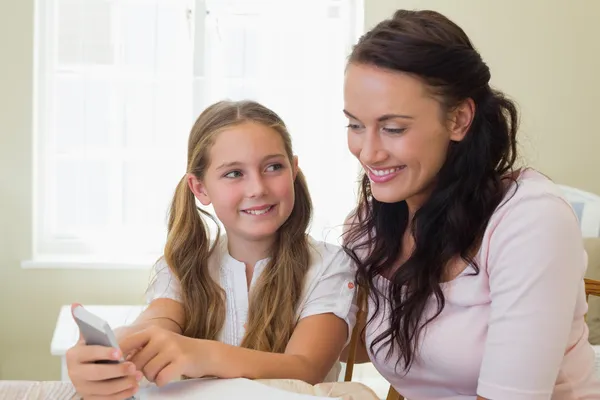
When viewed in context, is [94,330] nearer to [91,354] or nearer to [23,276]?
[91,354]

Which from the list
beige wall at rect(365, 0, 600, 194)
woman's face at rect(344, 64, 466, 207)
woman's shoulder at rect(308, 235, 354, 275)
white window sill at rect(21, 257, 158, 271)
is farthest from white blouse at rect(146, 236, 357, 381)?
beige wall at rect(365, 0, 600, 194)

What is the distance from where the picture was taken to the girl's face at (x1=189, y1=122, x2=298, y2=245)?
59.5 inches

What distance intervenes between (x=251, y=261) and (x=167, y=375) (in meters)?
0.50

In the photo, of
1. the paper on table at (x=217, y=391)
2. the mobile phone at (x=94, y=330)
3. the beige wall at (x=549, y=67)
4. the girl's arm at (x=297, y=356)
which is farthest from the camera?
the beige wall at (x=549, y=67)

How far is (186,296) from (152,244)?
7.21 ft

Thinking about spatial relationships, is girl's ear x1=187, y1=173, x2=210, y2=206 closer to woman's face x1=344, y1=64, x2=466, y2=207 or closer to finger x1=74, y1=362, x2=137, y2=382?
woman's face x1=344, y1=64, x2=466, y2=207

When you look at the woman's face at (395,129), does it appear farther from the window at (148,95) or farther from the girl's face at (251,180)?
the window at (148,95)

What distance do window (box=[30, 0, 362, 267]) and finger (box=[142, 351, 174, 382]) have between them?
249 centimetres

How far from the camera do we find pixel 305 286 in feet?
5.09

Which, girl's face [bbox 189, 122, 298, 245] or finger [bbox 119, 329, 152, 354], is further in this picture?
girl's face [bbox 189, 122, 298, 245]

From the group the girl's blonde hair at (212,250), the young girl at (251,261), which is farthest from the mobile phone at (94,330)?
the girl's blonde hair at (212,250)

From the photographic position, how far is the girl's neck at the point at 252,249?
162 centimetres

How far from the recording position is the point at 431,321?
4.61 ft

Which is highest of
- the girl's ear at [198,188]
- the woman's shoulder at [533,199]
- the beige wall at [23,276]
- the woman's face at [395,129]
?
the woman's face at [395,129]
